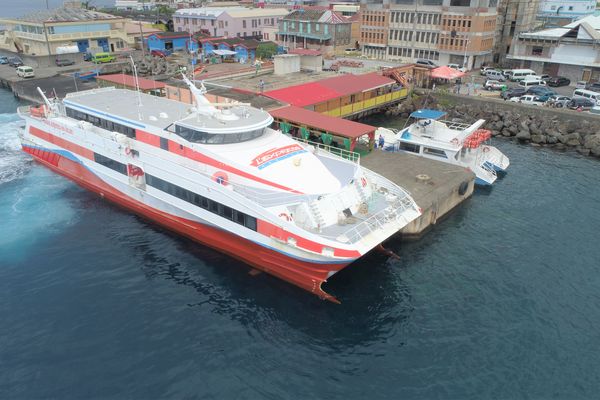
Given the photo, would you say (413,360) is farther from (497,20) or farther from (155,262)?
(497,20)

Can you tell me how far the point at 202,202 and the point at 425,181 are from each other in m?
15.6

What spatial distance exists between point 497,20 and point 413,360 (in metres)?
66.5

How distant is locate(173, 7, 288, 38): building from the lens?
8862cm

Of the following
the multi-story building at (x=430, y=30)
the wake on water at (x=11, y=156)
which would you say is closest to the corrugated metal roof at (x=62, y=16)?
the wake on water at (x=11, y=156)

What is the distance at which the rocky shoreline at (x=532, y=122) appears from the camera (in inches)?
1663

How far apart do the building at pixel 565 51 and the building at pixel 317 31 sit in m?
28.2

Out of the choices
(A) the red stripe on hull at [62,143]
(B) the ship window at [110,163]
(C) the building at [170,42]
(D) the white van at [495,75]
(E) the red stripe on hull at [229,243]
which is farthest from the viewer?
(C) the building at [170,42]

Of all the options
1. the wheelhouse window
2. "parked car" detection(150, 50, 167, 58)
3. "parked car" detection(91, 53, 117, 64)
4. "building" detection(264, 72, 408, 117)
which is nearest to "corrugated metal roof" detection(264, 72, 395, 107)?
"building" detection(264, 72, 408, 117)

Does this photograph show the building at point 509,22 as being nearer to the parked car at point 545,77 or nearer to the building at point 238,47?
the parked car at point 545,77

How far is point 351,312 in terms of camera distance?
2105 centimetres

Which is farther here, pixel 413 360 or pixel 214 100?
pixel 214 100

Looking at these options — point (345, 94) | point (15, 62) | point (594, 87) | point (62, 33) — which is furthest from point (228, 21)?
point (594, 87)

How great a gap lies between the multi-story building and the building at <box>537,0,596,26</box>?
32.3 meters

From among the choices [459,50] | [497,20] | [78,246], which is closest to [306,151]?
[78,246]
